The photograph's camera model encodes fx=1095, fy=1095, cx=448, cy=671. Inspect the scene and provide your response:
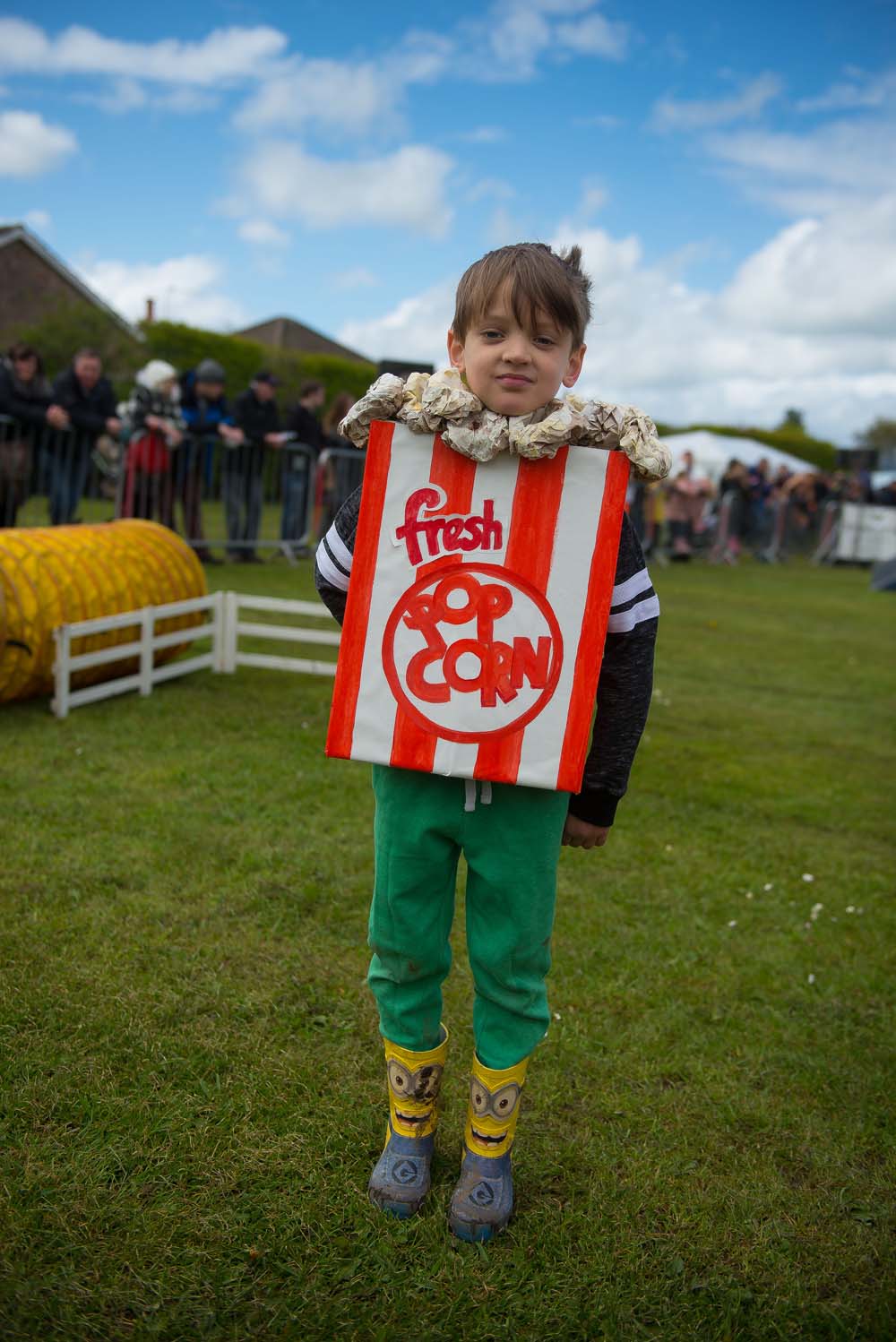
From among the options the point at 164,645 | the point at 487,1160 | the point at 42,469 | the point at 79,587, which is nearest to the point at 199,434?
the point at 42,469

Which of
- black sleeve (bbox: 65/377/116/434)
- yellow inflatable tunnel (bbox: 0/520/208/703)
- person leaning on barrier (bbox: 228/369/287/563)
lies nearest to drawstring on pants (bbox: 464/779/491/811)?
yellow inflatable tunnel (bbox: 0/520/208/703)

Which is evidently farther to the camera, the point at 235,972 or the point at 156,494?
the point at 156,494

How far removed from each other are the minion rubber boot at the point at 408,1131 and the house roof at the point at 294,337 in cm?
4352

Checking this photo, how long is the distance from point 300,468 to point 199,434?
1.74 metres

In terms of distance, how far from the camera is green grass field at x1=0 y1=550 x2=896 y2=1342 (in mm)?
2066

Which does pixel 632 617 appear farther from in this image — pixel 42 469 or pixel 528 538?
pixel 42 469

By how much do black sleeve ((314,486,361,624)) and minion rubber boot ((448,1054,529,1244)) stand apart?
3.27ft

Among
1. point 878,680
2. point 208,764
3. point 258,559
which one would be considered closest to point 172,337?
point 258,559

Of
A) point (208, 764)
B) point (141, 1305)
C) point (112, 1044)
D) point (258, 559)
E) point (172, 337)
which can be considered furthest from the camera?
point (172, 337)

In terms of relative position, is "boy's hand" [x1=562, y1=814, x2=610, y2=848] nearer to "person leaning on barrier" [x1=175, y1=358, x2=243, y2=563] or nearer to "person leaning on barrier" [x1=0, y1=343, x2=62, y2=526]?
"person leaning on barrier" [x1=0, y1=343, x2=62, y2=526]

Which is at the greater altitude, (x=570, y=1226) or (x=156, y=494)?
(x=156, y=494)

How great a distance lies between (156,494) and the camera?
1084 centimetres

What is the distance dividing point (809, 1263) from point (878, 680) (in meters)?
7.42

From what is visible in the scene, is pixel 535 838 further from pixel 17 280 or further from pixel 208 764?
pixel 17 280
